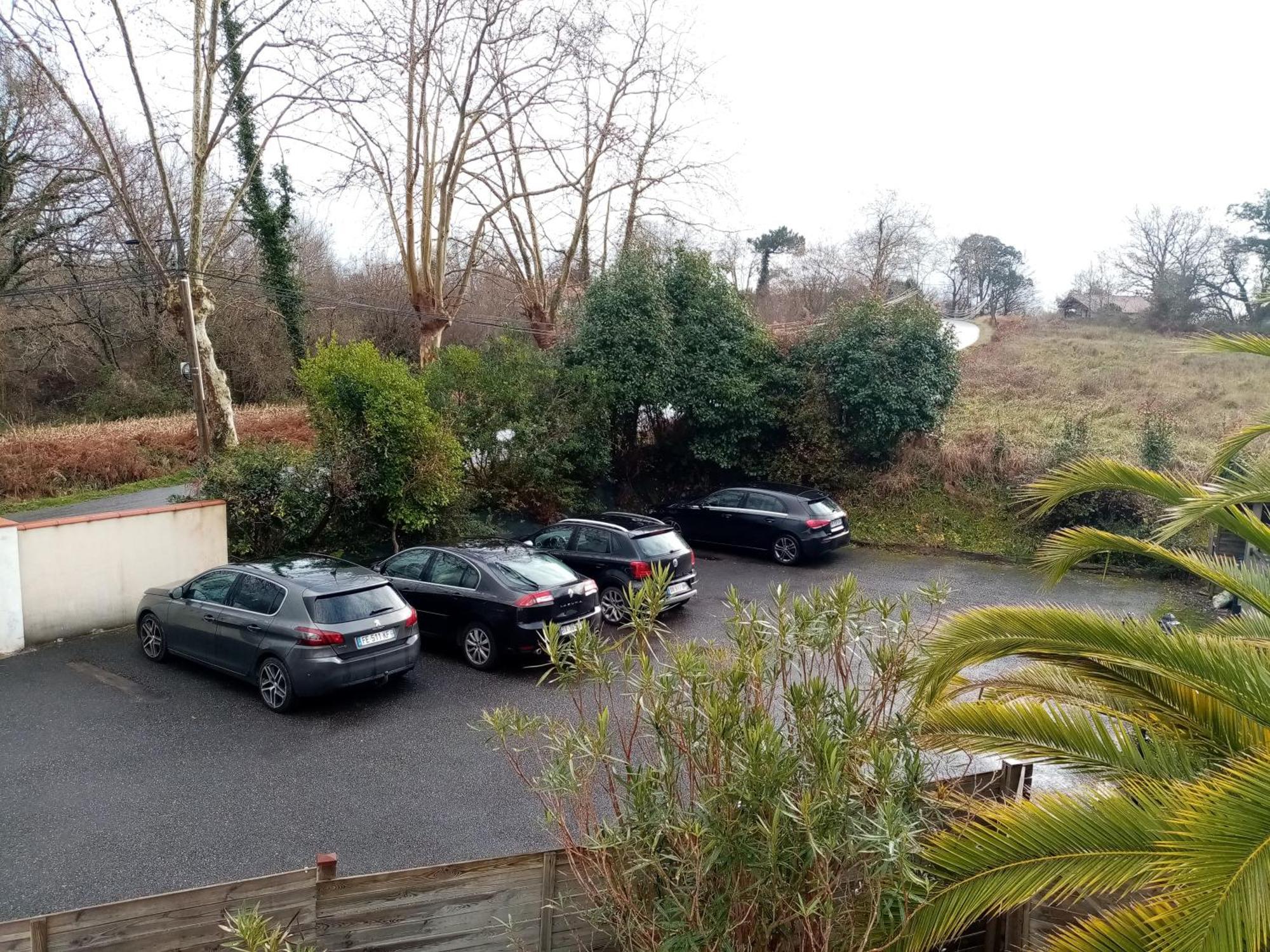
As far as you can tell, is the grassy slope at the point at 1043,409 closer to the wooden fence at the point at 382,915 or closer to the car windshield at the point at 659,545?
the car windshield at the point at 659,545

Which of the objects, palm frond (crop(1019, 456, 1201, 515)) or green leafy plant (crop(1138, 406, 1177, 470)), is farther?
green leafy plant (crop(1138, 406, 1177, 470))

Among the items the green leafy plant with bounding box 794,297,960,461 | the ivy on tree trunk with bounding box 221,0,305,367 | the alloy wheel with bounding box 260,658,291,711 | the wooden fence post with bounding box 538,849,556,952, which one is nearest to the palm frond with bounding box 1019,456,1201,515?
the wooden fence post with bounding box 538,849,556,952

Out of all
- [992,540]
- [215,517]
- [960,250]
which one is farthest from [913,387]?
[960,250]

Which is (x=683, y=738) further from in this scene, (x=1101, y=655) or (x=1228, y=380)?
(x=1228, y=380)

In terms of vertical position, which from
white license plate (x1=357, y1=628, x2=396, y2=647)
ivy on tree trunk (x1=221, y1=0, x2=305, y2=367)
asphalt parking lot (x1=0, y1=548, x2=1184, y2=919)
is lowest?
asphalt parking lot (x1=0, y1=548, x2=1184, y2=919)

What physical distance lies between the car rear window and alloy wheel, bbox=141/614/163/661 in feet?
9.38

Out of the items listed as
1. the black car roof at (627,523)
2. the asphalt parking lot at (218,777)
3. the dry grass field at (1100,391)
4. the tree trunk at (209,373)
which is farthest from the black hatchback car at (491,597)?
the dry grass field at (1100,391)

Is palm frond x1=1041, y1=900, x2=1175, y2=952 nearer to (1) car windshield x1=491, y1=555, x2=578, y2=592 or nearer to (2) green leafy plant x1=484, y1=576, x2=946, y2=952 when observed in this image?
(2) green leafy plant x1=484, y1=576, x2=946, y2=952

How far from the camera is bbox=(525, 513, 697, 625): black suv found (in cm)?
1173

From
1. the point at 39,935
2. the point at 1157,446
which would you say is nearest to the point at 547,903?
the point at 39,935

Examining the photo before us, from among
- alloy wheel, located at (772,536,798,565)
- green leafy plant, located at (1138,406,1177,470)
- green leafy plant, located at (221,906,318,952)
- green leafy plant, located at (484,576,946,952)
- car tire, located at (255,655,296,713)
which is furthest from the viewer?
green leafy plant, located at (1138,406,1177,470)

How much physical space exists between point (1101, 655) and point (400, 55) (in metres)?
20.1

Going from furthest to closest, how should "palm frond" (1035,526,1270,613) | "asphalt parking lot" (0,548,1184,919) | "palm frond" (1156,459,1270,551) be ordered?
"asphalt parking lot" (0,548,1184,919)
"palm frond" (1035,526,1270,613)
"palm frond" (1156,459,1270,551)

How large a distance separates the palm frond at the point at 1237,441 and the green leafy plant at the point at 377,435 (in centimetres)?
1092
